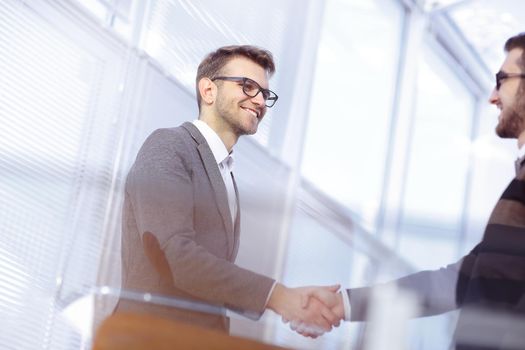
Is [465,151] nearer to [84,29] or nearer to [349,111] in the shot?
[349,111]

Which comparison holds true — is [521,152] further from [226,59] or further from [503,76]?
[226,59]

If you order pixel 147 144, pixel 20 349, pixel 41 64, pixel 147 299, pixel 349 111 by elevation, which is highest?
pixel 349 111

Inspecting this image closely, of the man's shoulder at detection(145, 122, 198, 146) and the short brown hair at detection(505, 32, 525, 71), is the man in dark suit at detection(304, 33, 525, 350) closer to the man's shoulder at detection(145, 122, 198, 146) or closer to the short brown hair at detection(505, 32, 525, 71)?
the short brown hair at detection(505, 32, 525, 71)

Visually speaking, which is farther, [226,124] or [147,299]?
[226,124]

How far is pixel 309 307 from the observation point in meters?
1.47

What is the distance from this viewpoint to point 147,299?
1.22 metres

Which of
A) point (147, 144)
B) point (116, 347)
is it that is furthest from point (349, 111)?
point (116, 347)

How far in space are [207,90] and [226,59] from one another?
0.09 metres

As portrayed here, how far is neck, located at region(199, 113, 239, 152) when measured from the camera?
143 centimetres

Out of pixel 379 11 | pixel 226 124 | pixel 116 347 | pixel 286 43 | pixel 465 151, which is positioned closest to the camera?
pixel 116 347

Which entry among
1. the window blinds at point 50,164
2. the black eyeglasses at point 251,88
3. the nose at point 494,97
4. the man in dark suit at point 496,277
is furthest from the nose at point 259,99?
the nose at point 494,97

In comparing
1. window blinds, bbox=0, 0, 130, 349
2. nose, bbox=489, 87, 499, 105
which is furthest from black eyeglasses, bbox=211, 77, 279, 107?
nose, bbox=489, 87, 499, 105

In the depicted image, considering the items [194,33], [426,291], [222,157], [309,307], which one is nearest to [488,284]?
[426,291]

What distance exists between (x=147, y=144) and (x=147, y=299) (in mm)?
321
